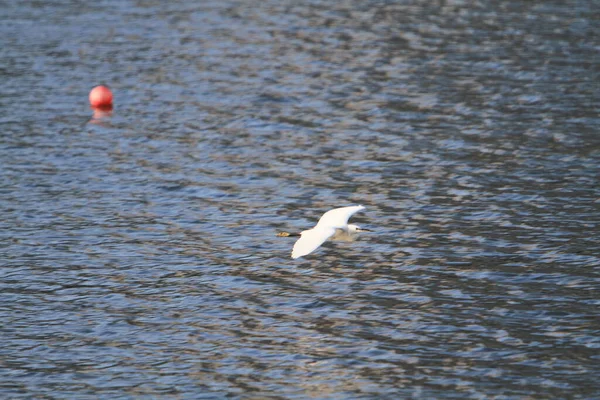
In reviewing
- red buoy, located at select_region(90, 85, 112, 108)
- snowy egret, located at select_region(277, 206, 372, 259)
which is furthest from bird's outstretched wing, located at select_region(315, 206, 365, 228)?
red buoy, located at select_region(90, 85, 112, 108)

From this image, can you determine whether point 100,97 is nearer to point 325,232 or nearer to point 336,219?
point 336,219

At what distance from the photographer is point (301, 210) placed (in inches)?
1027

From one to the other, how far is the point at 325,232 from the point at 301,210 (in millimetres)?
6182

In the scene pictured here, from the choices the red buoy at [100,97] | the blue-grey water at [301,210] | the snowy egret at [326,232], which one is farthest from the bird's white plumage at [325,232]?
the red buoy at [100,97]

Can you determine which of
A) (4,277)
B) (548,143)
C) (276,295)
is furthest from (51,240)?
(548,143)

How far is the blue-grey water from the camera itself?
17828mm

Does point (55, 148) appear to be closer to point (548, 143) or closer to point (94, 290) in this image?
point (94, 290)

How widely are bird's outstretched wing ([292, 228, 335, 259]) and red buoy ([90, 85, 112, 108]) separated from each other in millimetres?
17970

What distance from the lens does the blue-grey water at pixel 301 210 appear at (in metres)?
17.8

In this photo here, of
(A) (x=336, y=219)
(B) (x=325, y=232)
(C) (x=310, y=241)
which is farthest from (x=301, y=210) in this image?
(C) (x=310, y=241)

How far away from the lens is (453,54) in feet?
139

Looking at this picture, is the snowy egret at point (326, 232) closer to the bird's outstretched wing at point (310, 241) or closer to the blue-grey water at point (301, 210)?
the bird's outstretched wing at point (310, 241)

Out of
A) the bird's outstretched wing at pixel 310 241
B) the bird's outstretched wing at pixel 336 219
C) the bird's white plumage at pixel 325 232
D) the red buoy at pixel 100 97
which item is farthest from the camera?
the red buoy at pixel 100 97

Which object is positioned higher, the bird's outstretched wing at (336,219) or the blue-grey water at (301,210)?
the bird's outstretched wing at (336,219)
